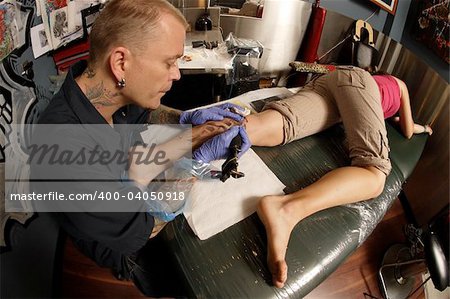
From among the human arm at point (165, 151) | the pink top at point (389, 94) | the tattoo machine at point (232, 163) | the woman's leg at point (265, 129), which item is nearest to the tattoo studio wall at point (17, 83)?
the human arm at point (165, 151)

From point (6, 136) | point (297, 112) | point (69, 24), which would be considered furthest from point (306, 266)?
point (69, 24)

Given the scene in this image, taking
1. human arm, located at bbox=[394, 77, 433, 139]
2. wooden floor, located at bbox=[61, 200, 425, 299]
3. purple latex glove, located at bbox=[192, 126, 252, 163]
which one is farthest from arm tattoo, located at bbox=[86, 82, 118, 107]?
human arm, located at bbox=[394, 77, 433, 139]

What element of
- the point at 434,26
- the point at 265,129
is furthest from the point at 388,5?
the point at 265,129

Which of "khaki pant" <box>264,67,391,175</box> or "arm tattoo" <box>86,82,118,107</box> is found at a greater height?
"arm tattoo" <box>86,82,118,107</box>

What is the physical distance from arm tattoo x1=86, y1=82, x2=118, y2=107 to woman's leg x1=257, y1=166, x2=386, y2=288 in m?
0.64

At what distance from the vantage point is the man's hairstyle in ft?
3.07

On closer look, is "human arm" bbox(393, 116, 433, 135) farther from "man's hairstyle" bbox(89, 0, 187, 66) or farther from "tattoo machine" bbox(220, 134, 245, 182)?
"man's hairstyle" bbox(89, 0, 187, 66)

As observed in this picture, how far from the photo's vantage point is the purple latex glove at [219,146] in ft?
4.17

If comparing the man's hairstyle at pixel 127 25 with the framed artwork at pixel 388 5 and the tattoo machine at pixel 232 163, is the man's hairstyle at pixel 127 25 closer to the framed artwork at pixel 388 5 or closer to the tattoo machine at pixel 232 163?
the tattoo machine at pixel 232 163

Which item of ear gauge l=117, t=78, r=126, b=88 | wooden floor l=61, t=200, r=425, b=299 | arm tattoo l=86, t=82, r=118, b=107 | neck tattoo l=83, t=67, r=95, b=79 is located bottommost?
wooden floor l=61, t=200, r=425, b=299

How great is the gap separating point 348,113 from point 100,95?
42.9 inches

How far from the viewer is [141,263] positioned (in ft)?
4.05

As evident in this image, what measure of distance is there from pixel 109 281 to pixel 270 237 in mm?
891

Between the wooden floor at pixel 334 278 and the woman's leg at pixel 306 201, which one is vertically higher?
the woman's leg at pixel 306 201
